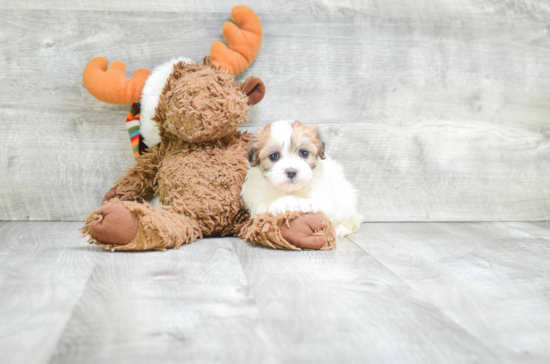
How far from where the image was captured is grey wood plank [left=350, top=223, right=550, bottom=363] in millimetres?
744

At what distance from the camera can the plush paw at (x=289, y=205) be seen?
121 cm

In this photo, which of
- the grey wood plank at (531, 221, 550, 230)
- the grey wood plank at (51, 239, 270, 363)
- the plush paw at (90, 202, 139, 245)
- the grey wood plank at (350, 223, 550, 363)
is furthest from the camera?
the grey wood plank at (531, 221, 550, 230)

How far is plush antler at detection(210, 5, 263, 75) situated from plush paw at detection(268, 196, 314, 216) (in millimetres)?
469

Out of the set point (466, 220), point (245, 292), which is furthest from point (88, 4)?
point (466, 220)

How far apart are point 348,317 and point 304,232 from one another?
44 cm

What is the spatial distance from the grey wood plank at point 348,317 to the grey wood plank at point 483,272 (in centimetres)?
5

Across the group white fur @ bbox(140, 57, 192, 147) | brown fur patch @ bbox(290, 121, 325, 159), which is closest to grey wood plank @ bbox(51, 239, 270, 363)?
brown fur patch @ bbox(290, 121, 325, 159)

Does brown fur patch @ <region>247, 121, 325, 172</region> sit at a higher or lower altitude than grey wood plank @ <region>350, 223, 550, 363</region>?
higher

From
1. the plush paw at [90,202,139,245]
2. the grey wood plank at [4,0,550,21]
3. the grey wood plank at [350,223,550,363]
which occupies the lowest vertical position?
the grey wood plank at [350,223,550,363]

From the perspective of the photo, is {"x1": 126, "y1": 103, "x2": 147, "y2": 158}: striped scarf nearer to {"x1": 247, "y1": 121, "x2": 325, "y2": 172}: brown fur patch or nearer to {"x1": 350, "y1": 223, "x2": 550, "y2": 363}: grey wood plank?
{"x1": 247, "y1": 121, "x2": 325, "y2": 172}: brown fur patch

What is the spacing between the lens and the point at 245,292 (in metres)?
0.87

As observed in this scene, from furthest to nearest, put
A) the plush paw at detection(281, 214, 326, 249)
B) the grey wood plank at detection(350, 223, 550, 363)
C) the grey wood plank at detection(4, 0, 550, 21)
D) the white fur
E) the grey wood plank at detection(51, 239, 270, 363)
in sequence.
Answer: the grey wood plank at detection(4, 0, 550, 21) → the white fur → the plush paw at detection(281, 214, 326, 249) → the grey wood plank at detection(350, 223, 550, 363) → the grey wood plank at detection(51, 239, 270, 363)

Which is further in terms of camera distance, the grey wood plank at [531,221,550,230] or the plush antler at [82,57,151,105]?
the grey wood plank at [531,221,550,230]

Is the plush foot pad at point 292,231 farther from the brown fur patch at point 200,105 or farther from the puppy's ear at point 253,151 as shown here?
the brown fur patch at point 200,105
